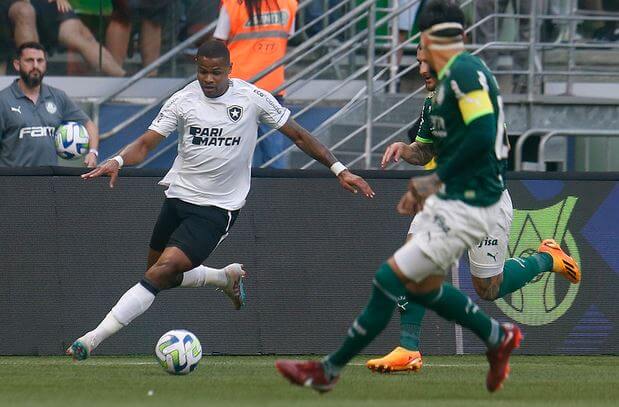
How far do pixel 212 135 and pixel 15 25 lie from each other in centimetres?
453

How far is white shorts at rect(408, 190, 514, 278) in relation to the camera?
33.4ft

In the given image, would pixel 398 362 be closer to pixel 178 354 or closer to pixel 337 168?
pixel 337 168

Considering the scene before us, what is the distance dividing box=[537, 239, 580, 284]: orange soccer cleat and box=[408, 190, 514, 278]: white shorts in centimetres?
65

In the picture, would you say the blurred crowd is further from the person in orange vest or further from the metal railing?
the person in orange vest

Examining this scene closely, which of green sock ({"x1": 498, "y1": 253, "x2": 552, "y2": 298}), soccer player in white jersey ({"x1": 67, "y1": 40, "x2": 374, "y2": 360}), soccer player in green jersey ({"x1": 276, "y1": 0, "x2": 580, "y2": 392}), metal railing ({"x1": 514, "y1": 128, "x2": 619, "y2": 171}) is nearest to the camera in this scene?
soccer player in green jersey ({"x1": 276, "y1": 0, "x2": 580, "y2": 392})

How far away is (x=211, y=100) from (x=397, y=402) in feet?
10.4

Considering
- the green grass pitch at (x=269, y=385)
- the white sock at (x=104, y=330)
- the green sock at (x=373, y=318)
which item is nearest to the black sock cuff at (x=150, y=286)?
the white sock at (x=104, y=330)

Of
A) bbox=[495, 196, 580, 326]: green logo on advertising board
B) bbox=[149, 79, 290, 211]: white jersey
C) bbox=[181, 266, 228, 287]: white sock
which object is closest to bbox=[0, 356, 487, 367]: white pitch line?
bbox=[181, 266, 228, 287]: white sock

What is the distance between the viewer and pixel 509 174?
11703mm

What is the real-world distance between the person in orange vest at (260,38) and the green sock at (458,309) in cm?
513

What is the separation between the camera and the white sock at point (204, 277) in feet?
34.8

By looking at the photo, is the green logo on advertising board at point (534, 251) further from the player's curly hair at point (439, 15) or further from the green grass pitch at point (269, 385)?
the player's curly hair at point (439, 15)

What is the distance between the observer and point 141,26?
14500 millimetres

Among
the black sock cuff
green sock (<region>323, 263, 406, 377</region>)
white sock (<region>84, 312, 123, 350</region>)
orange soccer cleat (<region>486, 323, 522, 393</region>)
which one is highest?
green sock (<region>323, 263, 406, 377</region>)
